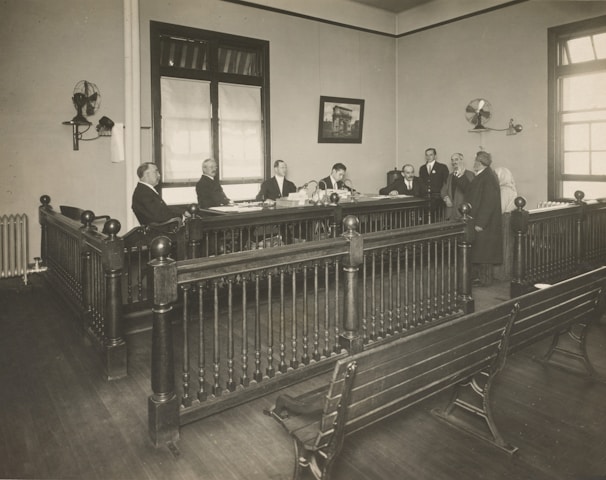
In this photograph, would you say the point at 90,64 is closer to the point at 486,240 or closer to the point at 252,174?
the point at 252,174

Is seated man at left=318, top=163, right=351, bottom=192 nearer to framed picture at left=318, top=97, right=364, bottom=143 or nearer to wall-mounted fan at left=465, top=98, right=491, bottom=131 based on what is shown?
framed picture at left=318, top=97, right=364, bottom=143

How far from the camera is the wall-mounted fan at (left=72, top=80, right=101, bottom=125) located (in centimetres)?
709

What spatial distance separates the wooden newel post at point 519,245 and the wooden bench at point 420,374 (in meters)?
2.10

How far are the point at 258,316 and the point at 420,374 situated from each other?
1.12 meters

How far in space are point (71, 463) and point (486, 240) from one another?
486 centimetres

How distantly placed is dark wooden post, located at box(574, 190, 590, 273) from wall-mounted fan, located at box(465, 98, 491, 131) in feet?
11.5

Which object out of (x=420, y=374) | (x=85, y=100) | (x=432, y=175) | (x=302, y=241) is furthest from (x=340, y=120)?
(x=420, y=374)

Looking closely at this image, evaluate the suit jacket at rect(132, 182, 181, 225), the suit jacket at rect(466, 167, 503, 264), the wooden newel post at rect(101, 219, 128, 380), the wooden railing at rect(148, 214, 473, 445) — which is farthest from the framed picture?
the wooden newel post at rect(101, 219, 128, 380)

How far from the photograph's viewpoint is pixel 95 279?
405cm

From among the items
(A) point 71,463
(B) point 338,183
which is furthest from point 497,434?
(B) point 338,183

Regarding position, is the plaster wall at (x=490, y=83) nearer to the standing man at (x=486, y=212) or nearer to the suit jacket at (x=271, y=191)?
the standing man at (x=486, y=212)

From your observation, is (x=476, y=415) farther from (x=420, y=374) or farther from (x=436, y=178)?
(x=436, y=178)

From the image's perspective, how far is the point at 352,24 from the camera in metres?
10.3

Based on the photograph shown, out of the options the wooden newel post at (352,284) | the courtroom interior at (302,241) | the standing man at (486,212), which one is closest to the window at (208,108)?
the courtroom interior at (302,241)
